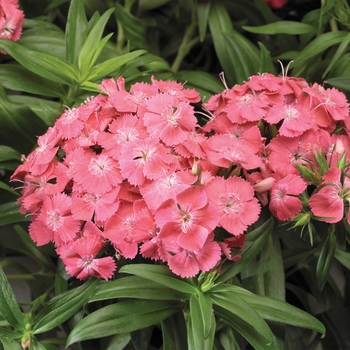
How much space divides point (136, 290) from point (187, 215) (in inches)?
5.7

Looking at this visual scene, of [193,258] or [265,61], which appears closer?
[193,258]

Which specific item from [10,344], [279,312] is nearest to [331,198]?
[279,312]

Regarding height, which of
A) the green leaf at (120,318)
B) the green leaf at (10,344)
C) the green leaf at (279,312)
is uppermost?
the green leaf at (120,318)

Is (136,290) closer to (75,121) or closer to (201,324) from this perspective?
(201,324)

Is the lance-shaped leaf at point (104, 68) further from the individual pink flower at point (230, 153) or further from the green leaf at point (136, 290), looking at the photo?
the green leaf at point (136, 290)

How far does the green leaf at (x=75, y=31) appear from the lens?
39.6 inches

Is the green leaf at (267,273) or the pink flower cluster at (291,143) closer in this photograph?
the pink flower cluster at (291,143)

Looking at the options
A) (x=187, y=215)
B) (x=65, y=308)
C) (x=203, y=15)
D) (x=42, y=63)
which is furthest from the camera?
(x=203, y=15)

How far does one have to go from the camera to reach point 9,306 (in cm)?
77

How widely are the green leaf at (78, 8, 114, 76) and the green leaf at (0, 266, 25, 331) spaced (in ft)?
1.33

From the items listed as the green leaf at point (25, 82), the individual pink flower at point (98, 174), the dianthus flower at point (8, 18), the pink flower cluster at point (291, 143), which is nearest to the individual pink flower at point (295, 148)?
the pink flower cluster at point (291, 143)

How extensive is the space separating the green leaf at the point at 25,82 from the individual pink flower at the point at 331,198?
54cm

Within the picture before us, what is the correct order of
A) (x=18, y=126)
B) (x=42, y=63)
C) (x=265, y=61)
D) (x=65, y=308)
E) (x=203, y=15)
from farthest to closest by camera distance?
(x=203, y=15) < (x=265, y=61) < (x=18, y=126) < (x=42, y=63) < (x=65, y=308)

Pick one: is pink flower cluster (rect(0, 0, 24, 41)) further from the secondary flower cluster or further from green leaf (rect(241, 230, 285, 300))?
green leaf (rect(241, 230, 285, 300))
